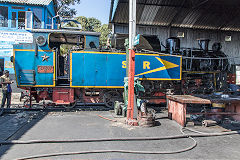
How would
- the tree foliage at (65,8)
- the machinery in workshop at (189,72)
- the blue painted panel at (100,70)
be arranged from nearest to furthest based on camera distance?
the blue painted panel at (100,70)
the machinery in workshop at (189,72)
the tree foliage at (65,8)

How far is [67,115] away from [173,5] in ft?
34.7

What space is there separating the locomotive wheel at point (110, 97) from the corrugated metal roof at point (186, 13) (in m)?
6.48

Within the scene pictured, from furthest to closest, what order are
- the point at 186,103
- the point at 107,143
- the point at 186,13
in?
the point at 186,13 → the point at 186,103 → the point at 107,143

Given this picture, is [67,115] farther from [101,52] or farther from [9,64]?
[9,64]

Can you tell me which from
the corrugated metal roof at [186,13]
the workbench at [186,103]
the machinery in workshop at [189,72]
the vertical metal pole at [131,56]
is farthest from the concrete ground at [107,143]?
the corrugated metal roof at [186,13]

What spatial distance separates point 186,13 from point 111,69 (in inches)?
343

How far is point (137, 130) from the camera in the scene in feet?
18.9

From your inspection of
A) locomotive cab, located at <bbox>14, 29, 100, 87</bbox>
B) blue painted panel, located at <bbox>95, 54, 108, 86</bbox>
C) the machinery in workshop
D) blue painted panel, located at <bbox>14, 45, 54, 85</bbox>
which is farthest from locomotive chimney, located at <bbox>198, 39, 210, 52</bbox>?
blue painted panel, located at <bbox>14, 45, 54, 85</bbox>

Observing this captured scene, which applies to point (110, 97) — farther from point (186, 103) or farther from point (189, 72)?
point (189, 72)

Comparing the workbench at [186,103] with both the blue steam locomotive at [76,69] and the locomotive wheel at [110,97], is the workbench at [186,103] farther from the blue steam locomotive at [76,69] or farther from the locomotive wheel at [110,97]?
the locomotive wheel at [110,97]

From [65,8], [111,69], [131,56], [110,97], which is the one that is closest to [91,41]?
[111,69]

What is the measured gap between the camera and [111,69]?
28.9 feet

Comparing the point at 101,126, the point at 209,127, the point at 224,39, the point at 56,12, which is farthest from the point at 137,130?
the point at 56,12

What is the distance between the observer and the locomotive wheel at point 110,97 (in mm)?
9117
